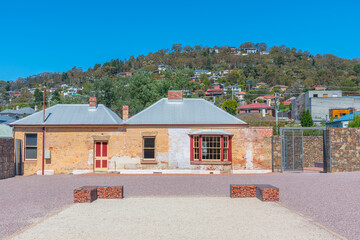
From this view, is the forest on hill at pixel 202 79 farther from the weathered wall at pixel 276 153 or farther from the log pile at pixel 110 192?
the log pile at pixel 110 192

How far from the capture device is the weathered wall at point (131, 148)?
2161cm

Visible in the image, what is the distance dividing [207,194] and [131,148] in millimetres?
9626

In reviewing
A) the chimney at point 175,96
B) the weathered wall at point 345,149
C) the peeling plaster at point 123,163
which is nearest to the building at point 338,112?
the weathered wall at point 345,149

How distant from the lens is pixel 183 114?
22906mm

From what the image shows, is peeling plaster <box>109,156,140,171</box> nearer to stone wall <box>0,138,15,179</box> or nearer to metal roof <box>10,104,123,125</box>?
metal roof <box>10,104,123,125</box>

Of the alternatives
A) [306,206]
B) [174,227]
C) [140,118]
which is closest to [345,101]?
[140,118]

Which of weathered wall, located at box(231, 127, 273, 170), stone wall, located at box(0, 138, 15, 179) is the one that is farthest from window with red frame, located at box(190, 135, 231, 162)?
stone wall, located at box(0, 138, 15, 179)

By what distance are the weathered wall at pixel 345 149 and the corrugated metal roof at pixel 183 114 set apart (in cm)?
564

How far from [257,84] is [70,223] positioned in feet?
498

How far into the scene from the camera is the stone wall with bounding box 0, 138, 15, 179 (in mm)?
19672

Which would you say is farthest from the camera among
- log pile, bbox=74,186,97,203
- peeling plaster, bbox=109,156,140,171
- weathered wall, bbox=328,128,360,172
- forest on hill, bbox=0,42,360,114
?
forest on hill, bbox=0,42,360,114

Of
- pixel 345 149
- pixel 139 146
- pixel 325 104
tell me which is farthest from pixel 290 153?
pixel 325 104

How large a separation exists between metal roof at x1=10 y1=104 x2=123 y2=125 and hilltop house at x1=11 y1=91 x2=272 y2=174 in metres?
0.11

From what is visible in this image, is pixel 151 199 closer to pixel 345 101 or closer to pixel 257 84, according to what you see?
pixel 345 101
